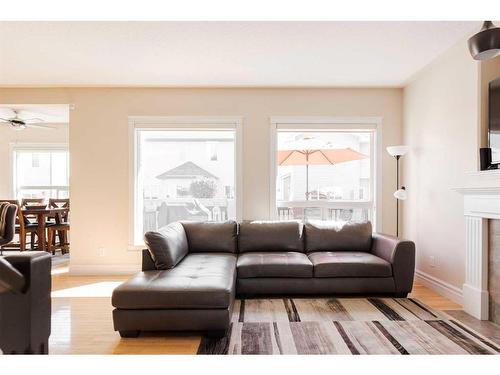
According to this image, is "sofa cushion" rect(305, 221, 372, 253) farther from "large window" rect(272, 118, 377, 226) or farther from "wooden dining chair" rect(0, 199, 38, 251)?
"wooden dining chair" rect(0, 199, 38, 251)

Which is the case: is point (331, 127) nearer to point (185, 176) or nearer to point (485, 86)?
point (485, 86)

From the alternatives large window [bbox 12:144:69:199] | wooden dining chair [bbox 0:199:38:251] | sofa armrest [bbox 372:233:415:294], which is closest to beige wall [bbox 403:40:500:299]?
sofa armrest [bbox 372:233:415:294]

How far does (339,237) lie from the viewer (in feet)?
13.1

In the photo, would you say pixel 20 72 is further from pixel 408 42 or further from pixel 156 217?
pixel 408 42

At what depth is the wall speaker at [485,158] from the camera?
9.41ft

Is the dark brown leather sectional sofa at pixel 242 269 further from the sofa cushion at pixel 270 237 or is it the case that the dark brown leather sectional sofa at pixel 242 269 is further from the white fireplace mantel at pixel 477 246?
the white fireplace mantel at pixel 477 246

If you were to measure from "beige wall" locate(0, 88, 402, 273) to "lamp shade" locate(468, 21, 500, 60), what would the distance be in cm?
245

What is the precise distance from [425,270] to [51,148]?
745 cm

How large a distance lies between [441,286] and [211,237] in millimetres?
2695

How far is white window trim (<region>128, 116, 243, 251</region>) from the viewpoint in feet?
14.8

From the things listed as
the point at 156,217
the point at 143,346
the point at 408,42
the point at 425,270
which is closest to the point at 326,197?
the point at 425,270

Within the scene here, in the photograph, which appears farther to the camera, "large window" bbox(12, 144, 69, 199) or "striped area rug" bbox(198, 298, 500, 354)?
"large window" bbox(12, 144, 69, 199)

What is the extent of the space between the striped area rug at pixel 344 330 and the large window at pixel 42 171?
18.9ft

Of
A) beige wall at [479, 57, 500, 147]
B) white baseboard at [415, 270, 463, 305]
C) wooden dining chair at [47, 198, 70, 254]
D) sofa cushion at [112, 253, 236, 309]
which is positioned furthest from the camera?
wooden dining chair at [47, 198, 70, 254]
